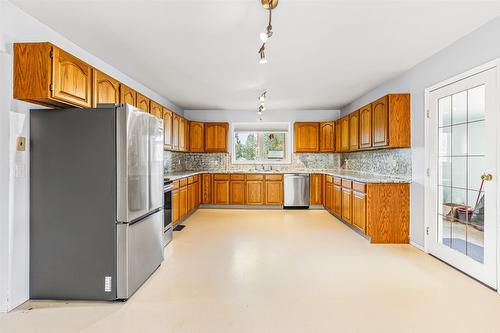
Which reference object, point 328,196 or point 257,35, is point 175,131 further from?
point 328,196

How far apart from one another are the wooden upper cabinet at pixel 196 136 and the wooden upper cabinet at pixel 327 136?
2.90 metres

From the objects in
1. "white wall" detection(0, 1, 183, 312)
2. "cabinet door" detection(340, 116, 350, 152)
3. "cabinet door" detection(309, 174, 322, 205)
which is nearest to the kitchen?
"white wall" detection(0, 1, 183, 312)

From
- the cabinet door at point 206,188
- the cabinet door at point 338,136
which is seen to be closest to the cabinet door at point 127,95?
the cabinet door at point 206,188

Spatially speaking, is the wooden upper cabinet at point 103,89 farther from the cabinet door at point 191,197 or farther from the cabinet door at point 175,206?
the cabinet door at point 191,197

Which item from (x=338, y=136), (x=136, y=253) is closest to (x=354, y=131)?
(x=338, y=136)

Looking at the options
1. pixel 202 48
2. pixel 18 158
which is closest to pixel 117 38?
pixel 202 48

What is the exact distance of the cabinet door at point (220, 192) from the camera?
6.72 m

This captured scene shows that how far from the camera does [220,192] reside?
6734 millimetres

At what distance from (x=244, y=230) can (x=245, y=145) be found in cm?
307

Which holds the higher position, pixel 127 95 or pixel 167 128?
pixel 127 95

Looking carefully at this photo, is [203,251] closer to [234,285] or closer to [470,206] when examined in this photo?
[234,285]

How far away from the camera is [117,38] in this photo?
295 centimetres

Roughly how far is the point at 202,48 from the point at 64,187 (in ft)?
6.52

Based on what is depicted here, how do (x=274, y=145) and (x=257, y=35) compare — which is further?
(x=274, y=145)
